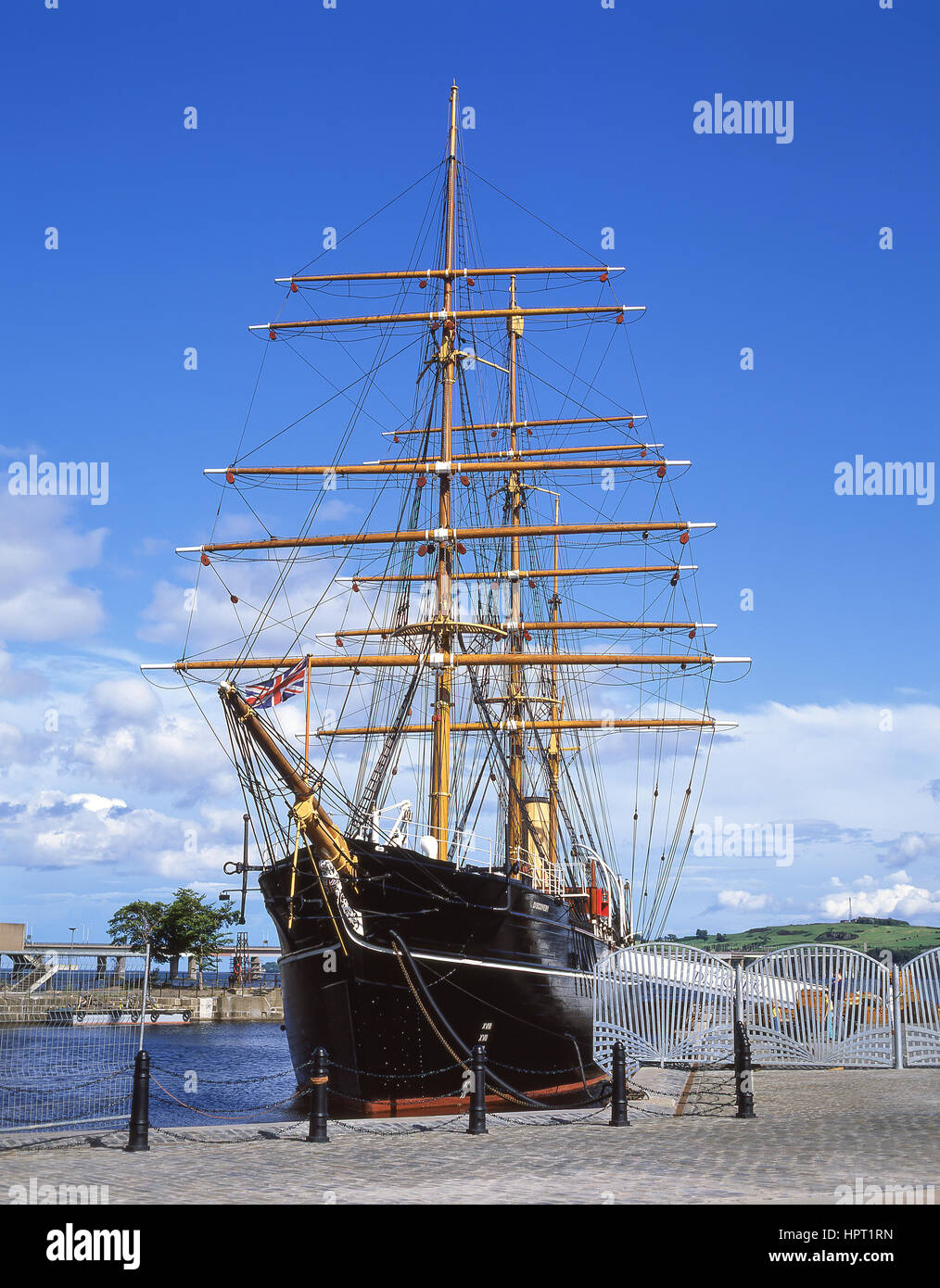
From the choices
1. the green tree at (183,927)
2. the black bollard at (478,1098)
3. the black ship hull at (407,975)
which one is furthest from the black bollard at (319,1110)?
the green tree at (183,927)

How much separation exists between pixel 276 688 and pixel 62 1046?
27.3 meters

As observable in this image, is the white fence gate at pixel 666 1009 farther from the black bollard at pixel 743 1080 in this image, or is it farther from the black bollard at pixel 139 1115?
the black bollard at pixel 139 1115

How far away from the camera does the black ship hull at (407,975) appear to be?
76.5 ft

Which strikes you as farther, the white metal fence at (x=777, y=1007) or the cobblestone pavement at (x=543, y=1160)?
the white metal fence at (x=777, y=1007)

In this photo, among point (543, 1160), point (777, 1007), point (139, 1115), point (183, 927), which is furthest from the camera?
point (183, 927)

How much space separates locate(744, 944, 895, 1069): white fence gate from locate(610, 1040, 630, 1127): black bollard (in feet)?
19.0

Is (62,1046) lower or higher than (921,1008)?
lower

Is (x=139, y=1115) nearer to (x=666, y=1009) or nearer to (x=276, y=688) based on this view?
(x=666, y=1009)

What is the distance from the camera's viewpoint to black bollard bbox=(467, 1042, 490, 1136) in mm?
16062

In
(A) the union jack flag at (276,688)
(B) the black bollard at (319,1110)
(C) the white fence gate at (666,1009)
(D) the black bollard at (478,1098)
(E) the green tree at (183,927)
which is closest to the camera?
(B) the black bollard at (319,1110)

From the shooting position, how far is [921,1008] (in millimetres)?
23469

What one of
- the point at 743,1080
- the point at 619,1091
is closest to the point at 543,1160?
the point at 619,1091

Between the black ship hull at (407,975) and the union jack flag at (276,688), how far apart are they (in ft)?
10.2
